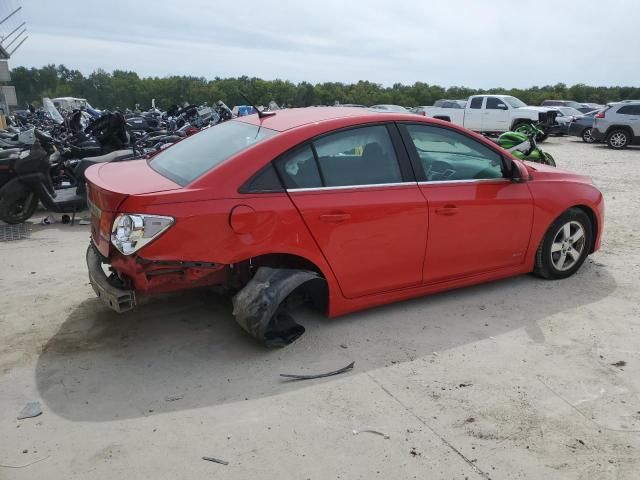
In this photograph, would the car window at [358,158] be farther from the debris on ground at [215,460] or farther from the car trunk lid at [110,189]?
the debris on ground at [215,460]

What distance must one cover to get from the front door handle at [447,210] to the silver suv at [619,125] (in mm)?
17649

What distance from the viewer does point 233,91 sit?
56.7 meters

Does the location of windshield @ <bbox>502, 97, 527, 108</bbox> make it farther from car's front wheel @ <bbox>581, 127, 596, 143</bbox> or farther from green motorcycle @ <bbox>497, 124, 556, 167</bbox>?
green motorcycle @ <bbox>497, 124, 556, 167</bbox>

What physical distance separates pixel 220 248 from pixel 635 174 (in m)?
12.0

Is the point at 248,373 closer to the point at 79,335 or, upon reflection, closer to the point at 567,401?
the point at 79,335

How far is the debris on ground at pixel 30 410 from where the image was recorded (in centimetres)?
284

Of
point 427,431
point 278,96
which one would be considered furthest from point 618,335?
point 278,96

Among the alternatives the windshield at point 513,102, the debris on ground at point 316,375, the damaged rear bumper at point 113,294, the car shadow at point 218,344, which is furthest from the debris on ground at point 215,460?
the windshield at point 513,102

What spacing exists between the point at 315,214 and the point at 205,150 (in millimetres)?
995

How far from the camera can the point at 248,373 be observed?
10.8 feet

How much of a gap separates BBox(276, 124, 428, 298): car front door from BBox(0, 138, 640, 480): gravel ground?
0.44 metres

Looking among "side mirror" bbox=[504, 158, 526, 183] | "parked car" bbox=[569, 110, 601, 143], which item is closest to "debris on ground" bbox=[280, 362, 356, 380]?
"side mirror" bbox=[504, 158, 526, 183]

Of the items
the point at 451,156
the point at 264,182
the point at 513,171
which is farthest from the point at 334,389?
the point at 513,171

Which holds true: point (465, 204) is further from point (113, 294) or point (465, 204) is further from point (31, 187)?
point (31, 187)
